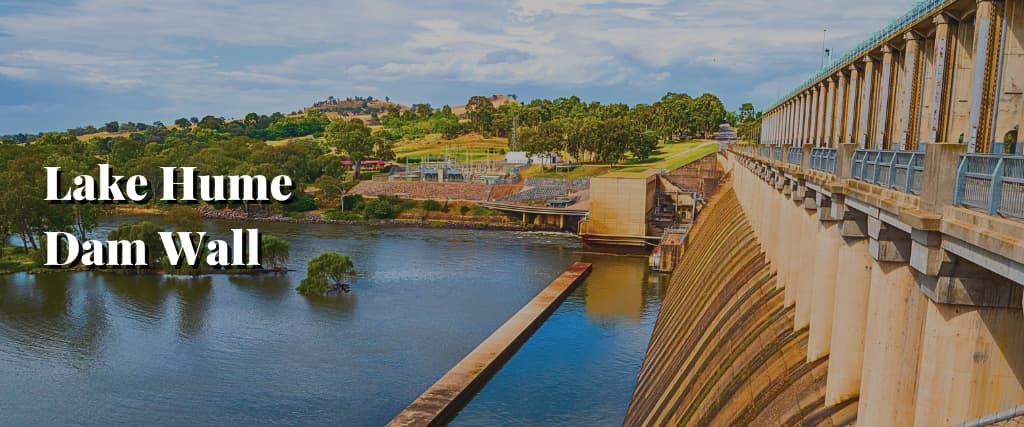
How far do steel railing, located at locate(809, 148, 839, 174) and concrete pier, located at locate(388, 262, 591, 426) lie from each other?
15378mm

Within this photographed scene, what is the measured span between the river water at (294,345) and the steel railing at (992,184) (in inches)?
886

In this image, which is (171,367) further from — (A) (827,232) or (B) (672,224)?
(B) (672,224)

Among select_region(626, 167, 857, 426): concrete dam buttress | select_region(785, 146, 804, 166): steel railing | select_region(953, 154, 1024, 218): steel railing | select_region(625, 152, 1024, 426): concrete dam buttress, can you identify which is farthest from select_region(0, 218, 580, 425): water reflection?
select_region(953, 154, 1024, 218): steel railing

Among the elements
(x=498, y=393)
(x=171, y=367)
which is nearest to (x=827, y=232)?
(x=498, y=393)

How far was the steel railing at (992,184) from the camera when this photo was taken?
5996mm

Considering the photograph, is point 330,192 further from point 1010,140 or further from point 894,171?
point 894,171

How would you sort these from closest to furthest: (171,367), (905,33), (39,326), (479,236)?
(905,33) → (171,367) → (39,326) → (479,236)

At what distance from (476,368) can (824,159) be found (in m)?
19.2

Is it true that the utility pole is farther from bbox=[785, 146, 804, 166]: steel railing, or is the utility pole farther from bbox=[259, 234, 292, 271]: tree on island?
bbox=[785, 146, 804, 166]: steel railing

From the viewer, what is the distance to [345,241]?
73062mm

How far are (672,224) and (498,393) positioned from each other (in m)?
51.0

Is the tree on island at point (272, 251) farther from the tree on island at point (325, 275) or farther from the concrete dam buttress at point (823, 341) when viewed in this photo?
the concrete dam buttress at point (823, 341)

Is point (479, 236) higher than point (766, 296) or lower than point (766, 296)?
lower

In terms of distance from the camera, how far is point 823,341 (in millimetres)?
14227
